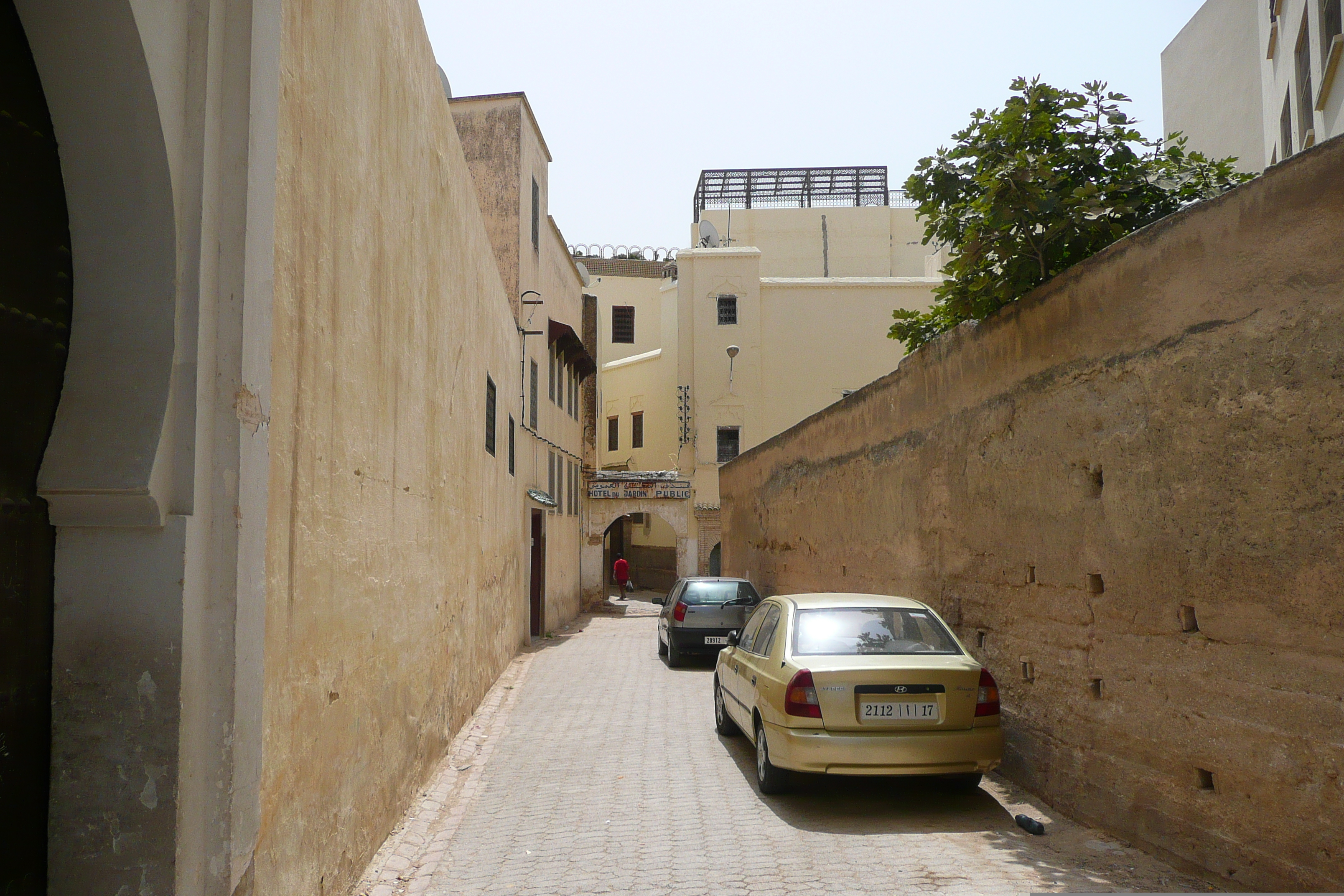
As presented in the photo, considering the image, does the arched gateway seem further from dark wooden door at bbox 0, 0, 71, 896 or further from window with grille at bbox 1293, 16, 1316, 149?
dark wooden door at bbox 0, 0, 71, 896

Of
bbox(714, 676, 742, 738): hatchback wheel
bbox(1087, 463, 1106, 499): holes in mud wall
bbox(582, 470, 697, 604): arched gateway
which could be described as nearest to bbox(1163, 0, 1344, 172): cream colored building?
bbox(1087, 463, 1106, 499): holes in mud wall

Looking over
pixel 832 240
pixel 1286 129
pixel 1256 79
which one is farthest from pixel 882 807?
pixel 832 240

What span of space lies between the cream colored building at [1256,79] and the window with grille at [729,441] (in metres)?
16.0

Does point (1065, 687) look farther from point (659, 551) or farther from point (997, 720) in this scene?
point (659, 551)

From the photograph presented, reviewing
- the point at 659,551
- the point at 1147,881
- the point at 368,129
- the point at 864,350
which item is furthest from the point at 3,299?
the point at 659,551

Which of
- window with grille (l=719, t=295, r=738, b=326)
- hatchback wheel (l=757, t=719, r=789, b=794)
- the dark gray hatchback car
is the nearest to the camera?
hatchback wheel (l=757, t=719, r=789, b=794)

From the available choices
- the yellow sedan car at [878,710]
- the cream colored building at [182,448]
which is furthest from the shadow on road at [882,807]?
the cream colored building at [182,448]

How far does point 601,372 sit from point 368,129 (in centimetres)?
3476

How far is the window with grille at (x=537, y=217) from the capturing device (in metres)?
21.0

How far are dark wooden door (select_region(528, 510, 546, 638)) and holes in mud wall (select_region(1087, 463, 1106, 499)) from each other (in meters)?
14.4

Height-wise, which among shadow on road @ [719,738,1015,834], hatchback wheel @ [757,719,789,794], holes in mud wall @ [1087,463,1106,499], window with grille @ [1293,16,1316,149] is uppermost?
window with grille @ [1293,16,1316,149]

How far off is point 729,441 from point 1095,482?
89.7 feet

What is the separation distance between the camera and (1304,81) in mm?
10547

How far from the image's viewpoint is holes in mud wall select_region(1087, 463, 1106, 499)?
6.05 meters
